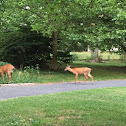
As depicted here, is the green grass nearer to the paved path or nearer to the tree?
the paved path

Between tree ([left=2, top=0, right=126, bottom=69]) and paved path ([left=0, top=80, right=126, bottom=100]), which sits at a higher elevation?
tree ([left=2, top=0, right=126, bottom=69])

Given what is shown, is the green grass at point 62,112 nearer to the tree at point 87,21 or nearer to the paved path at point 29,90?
the paved path at point 29,90

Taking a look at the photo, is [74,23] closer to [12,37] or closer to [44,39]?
[44,39]

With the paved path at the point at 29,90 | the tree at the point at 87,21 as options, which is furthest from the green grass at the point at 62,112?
the tree at the point at 87,21

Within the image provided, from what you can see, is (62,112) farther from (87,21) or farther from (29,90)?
(87,21)

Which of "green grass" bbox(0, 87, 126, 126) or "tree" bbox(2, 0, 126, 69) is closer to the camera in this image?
"green grass" bbox(0, 87, 126, 126)

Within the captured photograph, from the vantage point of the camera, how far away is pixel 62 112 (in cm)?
575

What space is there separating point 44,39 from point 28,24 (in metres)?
1.95

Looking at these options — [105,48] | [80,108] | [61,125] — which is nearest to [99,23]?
[105,48]

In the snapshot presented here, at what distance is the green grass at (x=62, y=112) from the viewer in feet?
16.4

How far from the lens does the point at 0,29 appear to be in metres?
21.6

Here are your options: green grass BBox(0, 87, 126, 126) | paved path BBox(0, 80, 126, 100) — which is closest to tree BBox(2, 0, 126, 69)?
paved path BBox(0, 80, 126, 100)

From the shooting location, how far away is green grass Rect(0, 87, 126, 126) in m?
4.99

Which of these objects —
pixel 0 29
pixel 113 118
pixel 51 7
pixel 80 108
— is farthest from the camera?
pixel 0 29
